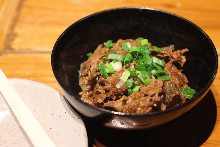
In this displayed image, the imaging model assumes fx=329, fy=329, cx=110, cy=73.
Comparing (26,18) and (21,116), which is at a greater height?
(26,18)

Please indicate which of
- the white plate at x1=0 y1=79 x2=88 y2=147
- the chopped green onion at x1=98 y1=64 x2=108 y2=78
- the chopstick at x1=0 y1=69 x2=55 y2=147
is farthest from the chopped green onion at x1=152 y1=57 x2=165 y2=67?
the chopstick at x1=0 y1=69 x2=55 y2=147

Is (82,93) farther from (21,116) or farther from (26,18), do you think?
(26,18)

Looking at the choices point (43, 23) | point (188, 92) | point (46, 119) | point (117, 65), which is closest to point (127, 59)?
point (117, 65)

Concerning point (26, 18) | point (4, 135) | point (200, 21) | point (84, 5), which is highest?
point (200, 21)

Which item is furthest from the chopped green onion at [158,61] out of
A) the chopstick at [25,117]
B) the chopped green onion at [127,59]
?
the chopstick at [25,117]

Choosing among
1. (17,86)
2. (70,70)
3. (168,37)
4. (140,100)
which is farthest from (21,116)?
(168,37)

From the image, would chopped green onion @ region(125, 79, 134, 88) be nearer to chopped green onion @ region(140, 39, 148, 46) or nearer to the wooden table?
chopped green onion @ region(140, 39, 148, 46)

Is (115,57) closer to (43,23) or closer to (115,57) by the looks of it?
(115,57)
